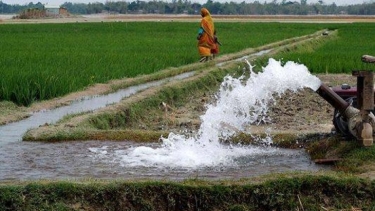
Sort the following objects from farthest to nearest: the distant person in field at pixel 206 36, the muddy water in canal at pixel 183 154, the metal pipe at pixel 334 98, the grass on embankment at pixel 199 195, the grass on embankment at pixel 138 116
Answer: the distant person in field at pixel 206 36, the grass on embankment at pixel 138 116, the metal pipe at pixel 334 98, the muddy water in canal at pixel 183 154, the grass on embankment at pixel 199 195

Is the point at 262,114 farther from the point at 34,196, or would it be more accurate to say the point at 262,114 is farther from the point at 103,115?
the point at 34,196

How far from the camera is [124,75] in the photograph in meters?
12.6

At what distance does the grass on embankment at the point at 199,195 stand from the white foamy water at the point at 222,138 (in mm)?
Answer: 948

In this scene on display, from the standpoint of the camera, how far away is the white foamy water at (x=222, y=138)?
5.93 metres

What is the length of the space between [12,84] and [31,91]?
32 cm

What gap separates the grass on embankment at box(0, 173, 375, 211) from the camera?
15.1 ft

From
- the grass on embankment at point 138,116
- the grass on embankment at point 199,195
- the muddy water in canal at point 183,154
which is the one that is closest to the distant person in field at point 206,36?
the grass on embankment at point 138,116

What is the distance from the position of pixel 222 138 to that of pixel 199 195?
210 cm

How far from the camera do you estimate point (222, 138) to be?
268 inches

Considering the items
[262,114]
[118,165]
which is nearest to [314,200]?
[118,165]

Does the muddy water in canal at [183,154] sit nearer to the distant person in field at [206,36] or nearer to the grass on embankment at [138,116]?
the grass on embankment at [138,116]

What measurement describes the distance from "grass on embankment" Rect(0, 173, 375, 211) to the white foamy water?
95cm

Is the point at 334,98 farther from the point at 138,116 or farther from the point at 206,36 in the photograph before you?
the point at 206,36

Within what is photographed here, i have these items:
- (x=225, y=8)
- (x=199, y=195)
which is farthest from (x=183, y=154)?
(x=225, y=8)
